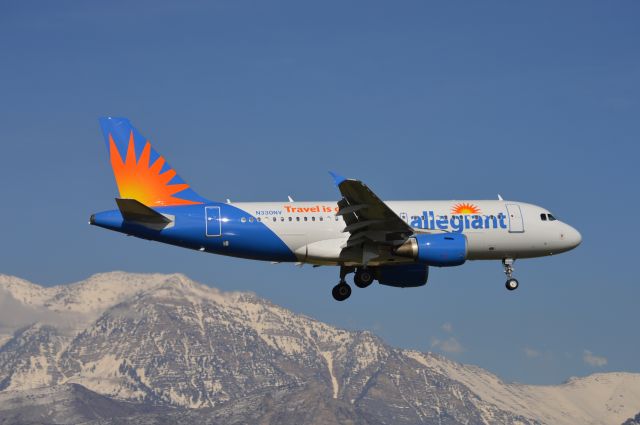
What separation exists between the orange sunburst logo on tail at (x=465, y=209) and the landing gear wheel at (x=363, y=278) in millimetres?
6947

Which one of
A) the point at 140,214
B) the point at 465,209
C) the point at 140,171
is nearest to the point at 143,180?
the point at 140,171

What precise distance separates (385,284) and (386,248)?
5.46 metres

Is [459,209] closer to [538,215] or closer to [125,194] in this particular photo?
[538,215]

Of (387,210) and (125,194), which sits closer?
(387,210)

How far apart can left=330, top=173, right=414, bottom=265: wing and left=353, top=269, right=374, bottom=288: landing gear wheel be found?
274 cm

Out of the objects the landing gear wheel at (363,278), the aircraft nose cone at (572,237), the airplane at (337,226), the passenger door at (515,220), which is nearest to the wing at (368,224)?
the airplane at (337,226)

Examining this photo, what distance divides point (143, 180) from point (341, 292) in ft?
49.2

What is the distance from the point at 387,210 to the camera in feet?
234

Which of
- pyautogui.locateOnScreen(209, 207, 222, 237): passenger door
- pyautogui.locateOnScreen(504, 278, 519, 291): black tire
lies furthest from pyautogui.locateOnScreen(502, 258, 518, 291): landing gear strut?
pyautogui.locateOnScreen(209, 207, 222, 237): passenger door

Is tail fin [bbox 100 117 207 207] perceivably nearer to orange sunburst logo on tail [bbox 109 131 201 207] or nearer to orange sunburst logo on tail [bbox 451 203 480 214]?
orange sunburst logo on tail [bbox 109 131 201 207]

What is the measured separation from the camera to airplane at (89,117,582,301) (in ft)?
238

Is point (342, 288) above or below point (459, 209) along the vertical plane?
below

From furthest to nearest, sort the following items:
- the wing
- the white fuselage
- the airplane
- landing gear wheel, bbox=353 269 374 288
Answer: landing gear wheel, bbox=353 269 374 288
the white fuselage
the airplane
the wing

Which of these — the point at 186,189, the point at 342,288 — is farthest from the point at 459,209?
the point at 186,189
